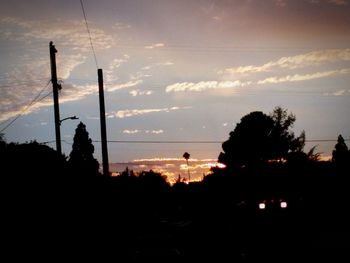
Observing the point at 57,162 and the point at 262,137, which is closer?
the point at 57,162

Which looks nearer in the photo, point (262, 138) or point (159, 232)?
point (159, 232)

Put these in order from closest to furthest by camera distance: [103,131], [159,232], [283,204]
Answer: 1. [159,232]
2. [103,131]
3. [283,204]

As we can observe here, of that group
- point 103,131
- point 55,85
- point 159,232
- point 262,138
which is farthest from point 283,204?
point 262,138

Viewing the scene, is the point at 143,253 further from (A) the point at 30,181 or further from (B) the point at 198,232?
(B) the point at 198,232

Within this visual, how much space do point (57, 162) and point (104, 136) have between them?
736 centimetres

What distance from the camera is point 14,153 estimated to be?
615 inches

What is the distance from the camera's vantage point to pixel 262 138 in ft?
258

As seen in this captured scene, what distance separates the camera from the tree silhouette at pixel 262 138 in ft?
257

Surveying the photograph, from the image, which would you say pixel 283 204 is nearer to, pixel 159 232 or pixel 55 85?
pixel 159 232

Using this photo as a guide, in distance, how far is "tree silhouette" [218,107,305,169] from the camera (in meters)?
78.4

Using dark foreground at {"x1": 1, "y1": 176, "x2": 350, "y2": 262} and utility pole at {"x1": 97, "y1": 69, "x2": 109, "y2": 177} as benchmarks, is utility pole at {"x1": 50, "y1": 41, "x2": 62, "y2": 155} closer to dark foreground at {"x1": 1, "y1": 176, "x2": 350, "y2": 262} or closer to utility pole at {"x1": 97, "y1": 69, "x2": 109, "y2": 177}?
utility pole at {"x1": 97, "y1": 69, "x2": 109, "y2": 177}

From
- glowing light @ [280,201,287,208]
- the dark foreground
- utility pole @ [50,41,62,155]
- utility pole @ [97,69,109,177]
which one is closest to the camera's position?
the dark foreground

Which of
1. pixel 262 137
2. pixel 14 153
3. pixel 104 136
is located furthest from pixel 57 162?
pixel 262 137

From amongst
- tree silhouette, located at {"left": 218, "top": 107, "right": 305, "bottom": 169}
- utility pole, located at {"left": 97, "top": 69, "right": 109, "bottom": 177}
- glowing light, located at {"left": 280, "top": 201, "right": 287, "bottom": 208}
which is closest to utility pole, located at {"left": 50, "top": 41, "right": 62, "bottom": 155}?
utility pole, located at {"left": 97, "top": 69, "right": 109, "bottom": 177}
